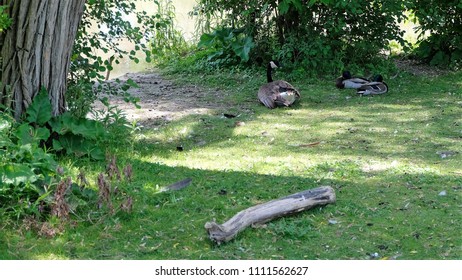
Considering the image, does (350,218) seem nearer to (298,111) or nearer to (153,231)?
(153,231)

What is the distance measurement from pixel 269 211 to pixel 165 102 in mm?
5788

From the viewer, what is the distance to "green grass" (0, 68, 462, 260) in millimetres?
5609

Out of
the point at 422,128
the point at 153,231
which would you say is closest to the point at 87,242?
the point at 153,231

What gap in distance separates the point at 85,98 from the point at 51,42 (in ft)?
3.59

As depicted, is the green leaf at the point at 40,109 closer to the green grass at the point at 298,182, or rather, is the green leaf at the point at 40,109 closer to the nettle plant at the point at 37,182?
the nettle plant at the point at 37,182

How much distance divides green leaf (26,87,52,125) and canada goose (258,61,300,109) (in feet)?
14.6

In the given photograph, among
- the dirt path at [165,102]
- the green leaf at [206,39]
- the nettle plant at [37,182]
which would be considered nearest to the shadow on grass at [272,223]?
the nettle plant at [37,182]

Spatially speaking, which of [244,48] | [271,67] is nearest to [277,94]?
[271,67]

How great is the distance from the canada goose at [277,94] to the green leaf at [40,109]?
14.6 feet

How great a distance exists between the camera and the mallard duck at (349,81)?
11.9 metres

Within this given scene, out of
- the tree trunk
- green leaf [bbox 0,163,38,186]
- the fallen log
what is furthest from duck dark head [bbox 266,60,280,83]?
green leaf [bbox 0,163,38,186]

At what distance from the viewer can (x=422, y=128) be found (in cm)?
966

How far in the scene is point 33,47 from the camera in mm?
7168

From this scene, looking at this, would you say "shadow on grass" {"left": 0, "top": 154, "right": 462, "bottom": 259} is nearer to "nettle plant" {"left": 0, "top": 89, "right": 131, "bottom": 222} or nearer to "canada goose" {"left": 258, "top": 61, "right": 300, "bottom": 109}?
"nettle plant" {"left": 0, "top": 89, "right": 131, "bottom": 222}
